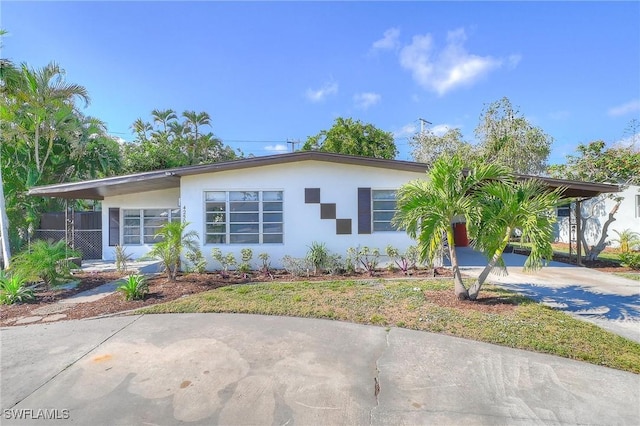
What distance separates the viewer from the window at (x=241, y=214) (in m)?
9.57

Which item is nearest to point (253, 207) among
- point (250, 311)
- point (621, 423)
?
point (250, 311)

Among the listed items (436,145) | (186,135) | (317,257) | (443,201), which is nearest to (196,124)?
(186,135)

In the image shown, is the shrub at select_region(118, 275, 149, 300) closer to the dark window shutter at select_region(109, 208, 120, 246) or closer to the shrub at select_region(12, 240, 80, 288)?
the shrub at select_region(12, 240, 80, 288)

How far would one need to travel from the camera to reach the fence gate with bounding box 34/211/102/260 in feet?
43.7

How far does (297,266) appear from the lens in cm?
903

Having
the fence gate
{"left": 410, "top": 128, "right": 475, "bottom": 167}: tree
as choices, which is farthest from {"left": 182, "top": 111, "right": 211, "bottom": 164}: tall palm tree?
{"left": 410, "top": 128, "right": 475, "bottom": 167}: tree

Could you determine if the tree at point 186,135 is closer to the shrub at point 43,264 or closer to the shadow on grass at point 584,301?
the shrub at point 43,264

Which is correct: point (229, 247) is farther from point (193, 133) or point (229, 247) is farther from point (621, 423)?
point (193, 133)

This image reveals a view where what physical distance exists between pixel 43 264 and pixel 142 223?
596 cm

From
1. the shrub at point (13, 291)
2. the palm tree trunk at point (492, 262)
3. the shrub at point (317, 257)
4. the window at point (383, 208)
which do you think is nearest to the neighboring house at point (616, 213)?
the window at point (383, 208)

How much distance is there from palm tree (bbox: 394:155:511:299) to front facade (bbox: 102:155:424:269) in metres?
3.41

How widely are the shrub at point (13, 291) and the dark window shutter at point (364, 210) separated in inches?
317

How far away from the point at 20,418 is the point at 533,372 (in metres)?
5.09

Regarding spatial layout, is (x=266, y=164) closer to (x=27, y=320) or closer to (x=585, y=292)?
(x=27, y=320)
